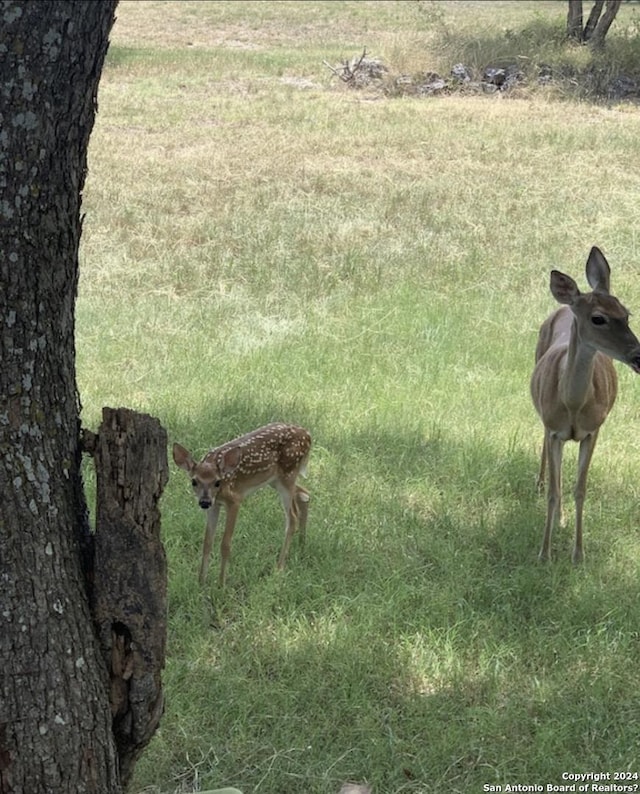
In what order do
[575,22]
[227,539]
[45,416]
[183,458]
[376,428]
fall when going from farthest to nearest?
[575,22], [376,428], [227,539], [183,458], [45,416]

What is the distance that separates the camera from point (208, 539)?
4.62 meters

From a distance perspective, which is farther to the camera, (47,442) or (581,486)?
(581,486)

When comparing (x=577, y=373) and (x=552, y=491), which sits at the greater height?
(x=577, y=373)

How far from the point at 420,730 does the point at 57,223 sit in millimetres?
2191

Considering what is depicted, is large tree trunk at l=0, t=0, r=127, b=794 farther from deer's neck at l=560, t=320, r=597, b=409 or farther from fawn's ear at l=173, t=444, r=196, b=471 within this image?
deer's neck at l=560, t=320, r=597, b=409

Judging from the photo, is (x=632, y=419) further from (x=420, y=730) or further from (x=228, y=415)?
(x=420, y=730)

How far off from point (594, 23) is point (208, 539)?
64.0 feet

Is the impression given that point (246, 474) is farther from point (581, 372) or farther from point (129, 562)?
point (129, 562)

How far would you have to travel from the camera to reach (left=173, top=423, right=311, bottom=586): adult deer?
14.6 feet

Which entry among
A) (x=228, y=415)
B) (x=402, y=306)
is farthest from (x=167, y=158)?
(x=228, y=415)

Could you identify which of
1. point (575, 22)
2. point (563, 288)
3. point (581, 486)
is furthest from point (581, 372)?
point (575, 22)

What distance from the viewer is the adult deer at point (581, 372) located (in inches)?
187

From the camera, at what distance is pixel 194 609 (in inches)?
176

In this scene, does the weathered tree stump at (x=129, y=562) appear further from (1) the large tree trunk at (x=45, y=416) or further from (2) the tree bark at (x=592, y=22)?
(2) the tree bark at (x=592, y=22)
